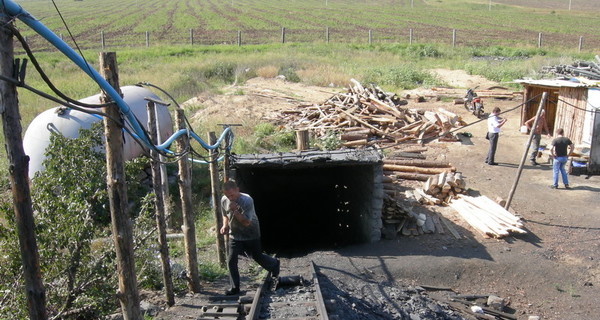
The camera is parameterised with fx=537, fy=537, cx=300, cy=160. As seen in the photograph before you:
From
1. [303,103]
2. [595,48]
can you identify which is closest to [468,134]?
[303,103]

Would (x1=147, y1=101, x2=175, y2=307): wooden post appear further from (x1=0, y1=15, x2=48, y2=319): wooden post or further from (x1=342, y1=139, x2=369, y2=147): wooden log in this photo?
(x1=342, y1=139, x2=369, y2=147): wooden log

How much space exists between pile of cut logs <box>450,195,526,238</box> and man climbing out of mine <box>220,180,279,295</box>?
6451mm

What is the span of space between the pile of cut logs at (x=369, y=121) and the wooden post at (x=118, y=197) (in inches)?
519

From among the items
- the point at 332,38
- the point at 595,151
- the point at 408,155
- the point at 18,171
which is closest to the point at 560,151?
the point at 595,151

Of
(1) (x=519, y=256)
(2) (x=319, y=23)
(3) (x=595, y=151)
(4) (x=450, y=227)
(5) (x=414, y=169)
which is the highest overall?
(2) (x=319, y=23)

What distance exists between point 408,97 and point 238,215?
56.7 feet

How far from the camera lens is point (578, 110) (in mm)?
17578

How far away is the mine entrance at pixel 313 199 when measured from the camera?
12.2 meters

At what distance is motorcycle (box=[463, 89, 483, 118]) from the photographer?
21.3 metres

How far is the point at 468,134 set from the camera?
19391 mm

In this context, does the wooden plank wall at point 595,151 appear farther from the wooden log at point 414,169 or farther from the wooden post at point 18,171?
the wooden post at point 18,171

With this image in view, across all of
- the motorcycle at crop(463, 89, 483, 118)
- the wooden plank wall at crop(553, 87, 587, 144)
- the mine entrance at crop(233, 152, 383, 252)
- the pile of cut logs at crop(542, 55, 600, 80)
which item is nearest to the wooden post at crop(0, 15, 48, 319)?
the mine entrance at crop(233, 152, 383, 252)

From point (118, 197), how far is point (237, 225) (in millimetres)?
3076

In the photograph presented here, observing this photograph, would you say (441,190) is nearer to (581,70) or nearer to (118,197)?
(118,197)
